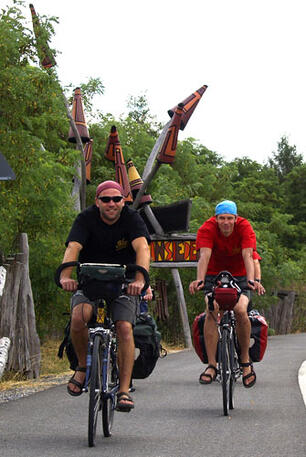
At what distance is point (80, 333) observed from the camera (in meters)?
6.73

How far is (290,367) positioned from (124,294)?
7885 mm

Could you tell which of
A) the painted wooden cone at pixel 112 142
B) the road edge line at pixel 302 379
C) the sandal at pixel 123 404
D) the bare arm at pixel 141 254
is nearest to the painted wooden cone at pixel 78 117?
the painted wooden cone at pixel 112 142

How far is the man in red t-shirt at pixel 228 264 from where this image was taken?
27.8 ft

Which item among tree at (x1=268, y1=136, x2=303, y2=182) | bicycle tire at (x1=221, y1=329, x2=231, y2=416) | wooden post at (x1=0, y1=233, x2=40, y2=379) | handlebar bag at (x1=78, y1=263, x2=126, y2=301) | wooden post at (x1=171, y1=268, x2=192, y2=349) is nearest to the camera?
handlebar bag at (x1=78, y1=263, x2=126, y2=301)

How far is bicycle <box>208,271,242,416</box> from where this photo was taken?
7965 millimetres

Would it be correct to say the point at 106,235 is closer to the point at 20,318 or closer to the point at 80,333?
the point at 80,333

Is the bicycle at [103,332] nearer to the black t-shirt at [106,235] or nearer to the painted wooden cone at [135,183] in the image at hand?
the black t-shirt at [106,235]

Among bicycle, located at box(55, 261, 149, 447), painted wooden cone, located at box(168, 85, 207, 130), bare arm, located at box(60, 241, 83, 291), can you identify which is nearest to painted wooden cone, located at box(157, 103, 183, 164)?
painted wooden cone, located at box(168, 85, 207, 130)

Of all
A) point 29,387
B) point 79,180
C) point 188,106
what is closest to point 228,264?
point 29,387

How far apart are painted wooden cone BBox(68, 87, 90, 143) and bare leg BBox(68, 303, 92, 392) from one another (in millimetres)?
16053

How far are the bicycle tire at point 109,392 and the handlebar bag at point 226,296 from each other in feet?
5.24

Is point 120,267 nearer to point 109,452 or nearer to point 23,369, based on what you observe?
point 109,452

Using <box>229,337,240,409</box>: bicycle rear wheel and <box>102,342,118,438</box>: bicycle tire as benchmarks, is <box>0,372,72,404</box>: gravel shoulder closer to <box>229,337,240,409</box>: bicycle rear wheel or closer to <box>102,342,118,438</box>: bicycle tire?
<box>229,337,240,409</box>: bicycle rear wheel

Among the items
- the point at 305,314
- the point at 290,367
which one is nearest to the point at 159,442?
the point at 290,367
